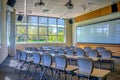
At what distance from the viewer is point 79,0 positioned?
939 centimetres

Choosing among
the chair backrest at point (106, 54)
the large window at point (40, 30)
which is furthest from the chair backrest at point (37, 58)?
the large window at point (40, 30)

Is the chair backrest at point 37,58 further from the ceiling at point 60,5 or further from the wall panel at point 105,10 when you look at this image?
the wall panel at point 105,10

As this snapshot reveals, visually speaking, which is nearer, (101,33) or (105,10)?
(105,10)

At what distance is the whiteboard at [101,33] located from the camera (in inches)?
418

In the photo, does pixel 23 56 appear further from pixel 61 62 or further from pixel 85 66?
pixel 85 66

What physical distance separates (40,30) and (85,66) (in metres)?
12.1

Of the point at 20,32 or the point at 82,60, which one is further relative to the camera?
the point at 20,32

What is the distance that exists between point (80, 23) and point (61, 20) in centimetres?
241

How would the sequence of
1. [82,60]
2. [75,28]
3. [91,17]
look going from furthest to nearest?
[75,28], [91,17], [82,60]

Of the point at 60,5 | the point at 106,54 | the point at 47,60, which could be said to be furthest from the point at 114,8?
the point at 47,60

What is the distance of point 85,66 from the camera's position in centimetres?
365

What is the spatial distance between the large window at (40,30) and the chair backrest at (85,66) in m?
11.7

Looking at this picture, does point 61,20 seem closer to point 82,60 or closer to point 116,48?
point 116,48

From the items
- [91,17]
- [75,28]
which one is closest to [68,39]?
[75,28]
